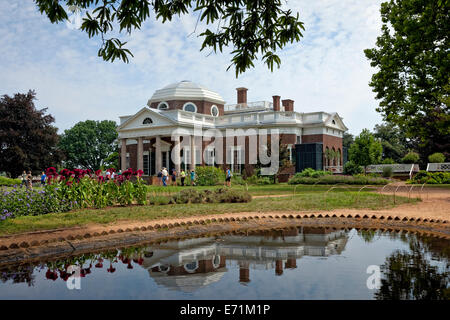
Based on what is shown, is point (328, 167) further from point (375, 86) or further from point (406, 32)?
point (406, 32)

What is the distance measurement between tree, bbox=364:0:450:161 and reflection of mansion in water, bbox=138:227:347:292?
14.3 metres

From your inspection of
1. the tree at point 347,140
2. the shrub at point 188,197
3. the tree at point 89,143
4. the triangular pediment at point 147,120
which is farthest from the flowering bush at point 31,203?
the tree at point 347,140

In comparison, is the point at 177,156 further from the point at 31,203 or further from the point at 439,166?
the point at 31,203

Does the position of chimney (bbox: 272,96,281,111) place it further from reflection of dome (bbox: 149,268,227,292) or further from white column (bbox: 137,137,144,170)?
reflection of dome (bbox: 149,268,227,292)

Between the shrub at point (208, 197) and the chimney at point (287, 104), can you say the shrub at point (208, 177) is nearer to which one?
the shrub at point (208, 197)

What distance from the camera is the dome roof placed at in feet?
137

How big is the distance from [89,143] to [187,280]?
6515 centimetres

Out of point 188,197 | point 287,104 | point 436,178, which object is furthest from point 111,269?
point 287,104

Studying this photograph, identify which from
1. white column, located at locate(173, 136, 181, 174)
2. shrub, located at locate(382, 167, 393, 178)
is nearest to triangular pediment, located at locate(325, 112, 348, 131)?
shrub, located at locate(382, 167, 393, 178)

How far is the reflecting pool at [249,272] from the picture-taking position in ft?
14.5

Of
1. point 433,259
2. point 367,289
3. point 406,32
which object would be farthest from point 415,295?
point 406,32

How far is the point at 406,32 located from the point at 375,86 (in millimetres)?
3474

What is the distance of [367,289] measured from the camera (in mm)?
4453
